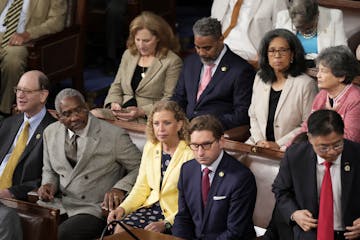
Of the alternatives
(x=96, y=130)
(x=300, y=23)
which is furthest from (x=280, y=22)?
(x=96, y=130)

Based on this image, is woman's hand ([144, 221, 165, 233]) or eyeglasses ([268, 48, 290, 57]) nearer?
woman's hand ([144, 221, 165, 233])

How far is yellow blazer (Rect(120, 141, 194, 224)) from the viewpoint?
5.27 m

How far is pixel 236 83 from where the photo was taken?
239 inches

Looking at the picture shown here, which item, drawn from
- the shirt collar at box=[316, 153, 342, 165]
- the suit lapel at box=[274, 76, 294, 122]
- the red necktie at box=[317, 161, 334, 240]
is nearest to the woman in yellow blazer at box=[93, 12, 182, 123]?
the suit lapel at box=[274, 76, 294, 122]

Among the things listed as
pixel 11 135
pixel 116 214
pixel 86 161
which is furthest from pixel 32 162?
pixel 116 214

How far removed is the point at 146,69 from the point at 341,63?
5.38 ft

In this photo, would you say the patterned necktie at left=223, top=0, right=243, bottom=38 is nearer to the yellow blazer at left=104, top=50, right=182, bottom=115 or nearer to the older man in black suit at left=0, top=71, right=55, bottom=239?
the yellow blazer at left=104, top=50, right=182, bottom=115

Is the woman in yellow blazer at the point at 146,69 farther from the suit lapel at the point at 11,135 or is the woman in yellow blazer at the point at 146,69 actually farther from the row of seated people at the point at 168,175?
the row of seated people at the point at 168,175

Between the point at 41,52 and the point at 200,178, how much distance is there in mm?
2856

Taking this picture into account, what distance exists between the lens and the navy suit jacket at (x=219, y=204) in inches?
191

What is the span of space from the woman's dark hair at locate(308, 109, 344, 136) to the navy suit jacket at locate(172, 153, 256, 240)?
0.56 m

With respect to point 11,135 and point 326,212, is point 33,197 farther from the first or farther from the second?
point 326,212

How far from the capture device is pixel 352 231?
4.48m

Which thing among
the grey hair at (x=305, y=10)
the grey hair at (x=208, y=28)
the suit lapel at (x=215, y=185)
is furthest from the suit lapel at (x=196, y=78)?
the suit lapel at (x=215, y=185)
